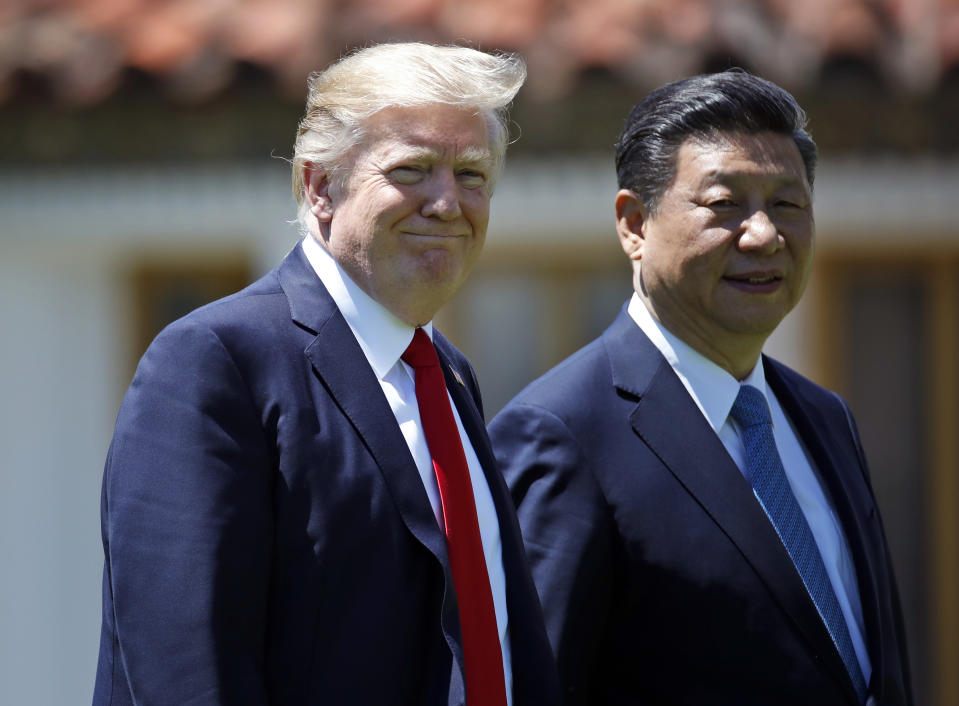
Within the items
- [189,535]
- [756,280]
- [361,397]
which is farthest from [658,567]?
[189,535]

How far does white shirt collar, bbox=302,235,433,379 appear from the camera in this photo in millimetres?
2205

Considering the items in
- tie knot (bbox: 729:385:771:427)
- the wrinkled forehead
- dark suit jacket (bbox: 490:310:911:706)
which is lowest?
dark suit jacket (bbox: 490:310:911:706)

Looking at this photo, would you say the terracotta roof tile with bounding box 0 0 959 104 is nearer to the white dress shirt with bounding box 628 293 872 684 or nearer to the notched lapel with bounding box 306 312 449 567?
the white dress shirt with bounding box 628 293 872 684

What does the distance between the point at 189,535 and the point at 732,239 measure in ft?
3.99

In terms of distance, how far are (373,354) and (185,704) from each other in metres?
0.62

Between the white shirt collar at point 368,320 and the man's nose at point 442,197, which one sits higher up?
the man's nose at point 442,197

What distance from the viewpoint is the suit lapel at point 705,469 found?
8.07 ft

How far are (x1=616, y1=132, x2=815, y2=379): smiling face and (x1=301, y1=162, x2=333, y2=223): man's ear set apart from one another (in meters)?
0.73

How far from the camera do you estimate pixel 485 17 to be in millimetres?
4945

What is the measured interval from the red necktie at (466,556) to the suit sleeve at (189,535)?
310mm

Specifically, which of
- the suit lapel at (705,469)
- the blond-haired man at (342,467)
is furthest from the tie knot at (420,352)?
the suit lapel at (705,469)

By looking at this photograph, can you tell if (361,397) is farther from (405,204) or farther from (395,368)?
(405,204)

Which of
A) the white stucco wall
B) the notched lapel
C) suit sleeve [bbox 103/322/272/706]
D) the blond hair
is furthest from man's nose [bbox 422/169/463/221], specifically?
the white stucco wall

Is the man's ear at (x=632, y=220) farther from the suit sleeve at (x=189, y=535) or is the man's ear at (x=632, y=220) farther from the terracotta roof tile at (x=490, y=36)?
the terracotta roof tile at (x=490, y=36)
